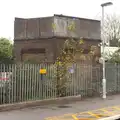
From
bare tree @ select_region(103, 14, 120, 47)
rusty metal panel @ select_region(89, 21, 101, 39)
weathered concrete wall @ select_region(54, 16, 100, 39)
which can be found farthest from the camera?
bare tree @ select_region(103, 14, 120, 47)

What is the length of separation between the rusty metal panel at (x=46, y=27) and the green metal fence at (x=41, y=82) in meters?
4.12

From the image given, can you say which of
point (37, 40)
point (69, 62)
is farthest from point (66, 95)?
point (37, 40)

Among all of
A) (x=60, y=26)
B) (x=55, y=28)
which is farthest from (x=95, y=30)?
(x=55, y=28)

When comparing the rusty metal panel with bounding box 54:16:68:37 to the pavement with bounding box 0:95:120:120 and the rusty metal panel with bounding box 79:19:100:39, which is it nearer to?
the rusty metal panel with bounding box 79:19:100:39

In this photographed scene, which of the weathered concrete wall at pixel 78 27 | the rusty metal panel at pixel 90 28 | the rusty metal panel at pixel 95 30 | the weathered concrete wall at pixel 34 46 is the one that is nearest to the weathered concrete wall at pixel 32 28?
the weathered concrete wall at pixel 34 46

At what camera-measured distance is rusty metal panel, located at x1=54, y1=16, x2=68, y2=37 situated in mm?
20641

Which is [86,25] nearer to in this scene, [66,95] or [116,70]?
[116,70]

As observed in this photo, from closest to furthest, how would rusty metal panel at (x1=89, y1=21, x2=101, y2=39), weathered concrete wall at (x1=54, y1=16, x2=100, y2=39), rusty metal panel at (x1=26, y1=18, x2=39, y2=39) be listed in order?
1. weathered concrete wall at (x1=54, y1=16, x2=100, y2=39)
2. rusty metal panel at (x1=26, y1=18, x2=39, y2=39)
3. rusty metal panel at (x1=89, y1=21, x2=101, y2=39)

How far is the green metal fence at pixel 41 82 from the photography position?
546 inches

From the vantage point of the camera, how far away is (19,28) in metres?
22.5

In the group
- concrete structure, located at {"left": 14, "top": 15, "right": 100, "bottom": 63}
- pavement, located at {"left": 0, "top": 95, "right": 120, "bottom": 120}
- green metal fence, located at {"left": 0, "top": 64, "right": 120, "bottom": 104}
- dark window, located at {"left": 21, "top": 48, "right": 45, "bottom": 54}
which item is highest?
concrete structure, located at {"left": 14, "top": 15, "right": 100, "bottom": 63}

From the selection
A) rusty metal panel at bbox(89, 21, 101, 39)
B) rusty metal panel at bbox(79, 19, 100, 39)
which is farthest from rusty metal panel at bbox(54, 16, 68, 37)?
rusty metal panel at bbox(89, 21, 101, 39)

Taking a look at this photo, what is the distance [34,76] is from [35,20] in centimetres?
750

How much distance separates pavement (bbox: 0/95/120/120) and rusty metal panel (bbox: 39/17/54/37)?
691 centimetres
